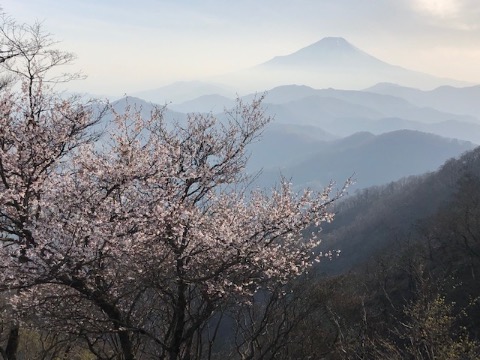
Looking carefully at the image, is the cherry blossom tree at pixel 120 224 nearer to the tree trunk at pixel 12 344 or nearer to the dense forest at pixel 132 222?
the dense forest at pixel 132 222

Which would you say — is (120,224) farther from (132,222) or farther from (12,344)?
(12,344)

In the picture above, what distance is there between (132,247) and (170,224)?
0.77 meters

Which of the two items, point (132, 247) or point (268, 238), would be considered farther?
point (268, 238)

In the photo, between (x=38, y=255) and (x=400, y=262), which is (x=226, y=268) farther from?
(x=400, y=262)

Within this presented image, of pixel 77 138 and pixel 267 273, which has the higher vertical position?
pixel 77 138

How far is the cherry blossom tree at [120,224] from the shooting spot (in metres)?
7.04

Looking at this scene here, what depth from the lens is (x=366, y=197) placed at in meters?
151

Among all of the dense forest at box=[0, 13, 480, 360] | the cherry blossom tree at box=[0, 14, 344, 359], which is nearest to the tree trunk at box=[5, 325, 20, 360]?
the dense forest at box=[0, 13, 480, 360]

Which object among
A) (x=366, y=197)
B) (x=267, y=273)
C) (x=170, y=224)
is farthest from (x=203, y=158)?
(x=366, y=197)

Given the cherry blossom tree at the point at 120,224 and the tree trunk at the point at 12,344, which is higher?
the cherry blossom tree at the point at 120,224

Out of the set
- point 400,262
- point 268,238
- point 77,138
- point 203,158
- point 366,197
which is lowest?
point 366,197

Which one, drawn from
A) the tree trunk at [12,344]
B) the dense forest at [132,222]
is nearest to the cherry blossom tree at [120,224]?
the dense forest at [132,222]

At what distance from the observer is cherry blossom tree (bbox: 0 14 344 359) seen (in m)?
7.04

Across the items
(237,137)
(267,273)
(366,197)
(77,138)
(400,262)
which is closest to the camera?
(267,273)
